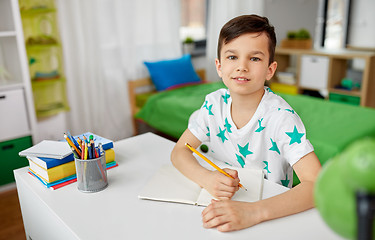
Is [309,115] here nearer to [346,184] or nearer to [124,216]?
[124,216]

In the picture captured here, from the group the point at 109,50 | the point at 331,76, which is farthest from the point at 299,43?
the point at 109,50

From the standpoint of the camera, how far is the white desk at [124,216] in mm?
781

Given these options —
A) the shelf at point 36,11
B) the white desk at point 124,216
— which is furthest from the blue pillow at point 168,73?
the white desk at point 124,216

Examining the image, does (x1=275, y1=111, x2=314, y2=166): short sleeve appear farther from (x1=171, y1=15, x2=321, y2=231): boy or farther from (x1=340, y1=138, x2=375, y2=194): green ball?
(x1=340, y1=138, x2=375, y2=194): green ball

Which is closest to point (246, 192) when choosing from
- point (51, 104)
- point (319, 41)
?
point (51, 104)

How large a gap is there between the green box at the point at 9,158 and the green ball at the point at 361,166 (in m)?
2.49

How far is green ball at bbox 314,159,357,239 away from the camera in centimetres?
41

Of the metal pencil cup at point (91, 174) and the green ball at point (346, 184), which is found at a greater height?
the green ball at point (346, 184)

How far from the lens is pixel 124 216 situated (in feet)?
2.84

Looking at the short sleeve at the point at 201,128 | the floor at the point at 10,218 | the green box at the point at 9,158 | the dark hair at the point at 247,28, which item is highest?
the dark hair at the point at 247,28

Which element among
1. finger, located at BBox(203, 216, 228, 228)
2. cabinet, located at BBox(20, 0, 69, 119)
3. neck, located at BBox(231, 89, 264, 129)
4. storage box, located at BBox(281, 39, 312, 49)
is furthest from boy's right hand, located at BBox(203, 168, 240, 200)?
storage box, located at BBox(281, 39, 312, 49)

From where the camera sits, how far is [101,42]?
3152mm

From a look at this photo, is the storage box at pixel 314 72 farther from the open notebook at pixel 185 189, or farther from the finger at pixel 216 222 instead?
the finger at pixel 216 222

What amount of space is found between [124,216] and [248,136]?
50 cm
